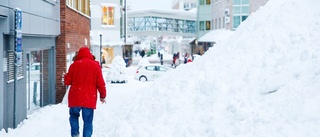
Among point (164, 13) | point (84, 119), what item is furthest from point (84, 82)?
point (164, 13)

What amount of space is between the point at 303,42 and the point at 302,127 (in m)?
2.52

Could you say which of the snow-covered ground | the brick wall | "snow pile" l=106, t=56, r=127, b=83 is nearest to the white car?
"snow pile" l=106, t=56, r=127, b=83

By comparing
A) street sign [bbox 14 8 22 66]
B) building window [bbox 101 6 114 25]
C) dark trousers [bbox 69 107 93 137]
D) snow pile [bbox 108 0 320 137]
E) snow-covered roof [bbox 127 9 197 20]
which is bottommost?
dark trousers [bbox 69 107 93 137]

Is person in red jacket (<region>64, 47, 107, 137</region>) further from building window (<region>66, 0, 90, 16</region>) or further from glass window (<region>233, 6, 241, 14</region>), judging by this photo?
glass window (<region>233, 6, 241, 14</region>)

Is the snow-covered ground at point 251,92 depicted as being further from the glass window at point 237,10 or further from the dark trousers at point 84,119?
the glass window at point 237,10

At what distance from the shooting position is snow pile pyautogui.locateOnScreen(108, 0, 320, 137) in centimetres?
586

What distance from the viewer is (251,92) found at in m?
6.75

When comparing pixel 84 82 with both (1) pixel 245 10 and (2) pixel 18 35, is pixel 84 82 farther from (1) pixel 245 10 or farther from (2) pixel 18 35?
(1) pixel 245 10

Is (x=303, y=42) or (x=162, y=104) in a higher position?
(x=303, y=42)

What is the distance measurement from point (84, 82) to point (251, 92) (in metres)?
2.79

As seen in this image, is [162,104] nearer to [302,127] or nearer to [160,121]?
[160,121]

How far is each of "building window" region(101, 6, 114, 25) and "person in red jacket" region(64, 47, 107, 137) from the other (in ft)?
124

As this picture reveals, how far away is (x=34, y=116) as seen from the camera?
1135 cm

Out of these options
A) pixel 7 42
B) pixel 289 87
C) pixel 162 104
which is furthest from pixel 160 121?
pixel 7 42
